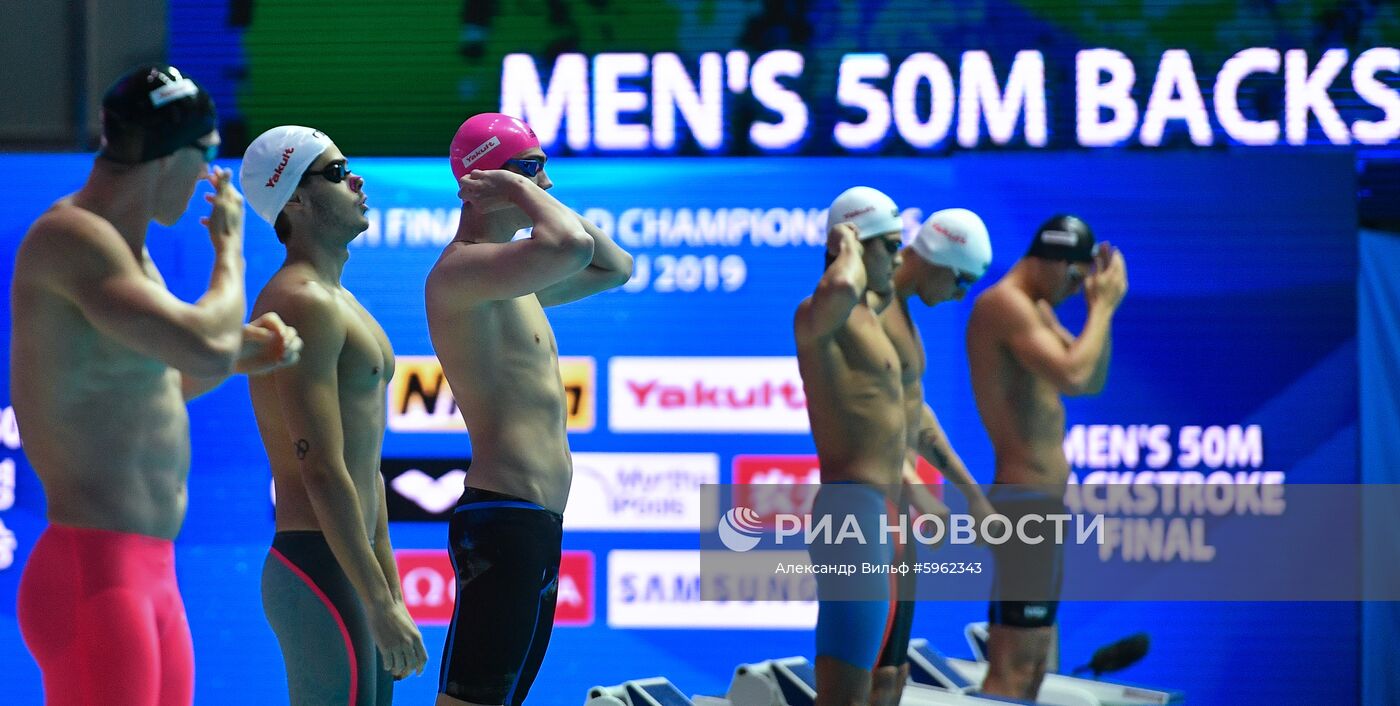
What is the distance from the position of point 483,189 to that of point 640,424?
331cm

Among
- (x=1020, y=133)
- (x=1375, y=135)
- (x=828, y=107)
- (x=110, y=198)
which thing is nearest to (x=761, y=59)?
(x=828, y=107)

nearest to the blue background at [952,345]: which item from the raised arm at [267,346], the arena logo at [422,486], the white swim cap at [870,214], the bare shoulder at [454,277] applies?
the arena logo at [422,486]

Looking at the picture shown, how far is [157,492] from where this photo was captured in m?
2.69

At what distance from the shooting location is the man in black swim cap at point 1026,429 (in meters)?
5.55

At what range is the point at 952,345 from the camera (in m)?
6.78

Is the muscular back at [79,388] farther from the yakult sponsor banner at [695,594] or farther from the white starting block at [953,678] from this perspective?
the yakult sponsor banner at [695,594]

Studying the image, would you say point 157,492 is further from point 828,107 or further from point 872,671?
point 828,107

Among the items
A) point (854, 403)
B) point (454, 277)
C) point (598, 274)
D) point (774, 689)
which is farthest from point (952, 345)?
point (454, 277)

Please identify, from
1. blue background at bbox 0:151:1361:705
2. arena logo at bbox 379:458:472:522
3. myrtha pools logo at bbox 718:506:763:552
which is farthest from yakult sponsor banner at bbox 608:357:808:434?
arena logo at bbox 379:458:472:522

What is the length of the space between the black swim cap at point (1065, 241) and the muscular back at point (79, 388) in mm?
3968

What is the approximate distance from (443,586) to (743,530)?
133 centimetres

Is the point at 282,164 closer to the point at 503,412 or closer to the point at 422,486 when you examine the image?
the point at 503,412

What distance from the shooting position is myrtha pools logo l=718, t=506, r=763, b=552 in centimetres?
665

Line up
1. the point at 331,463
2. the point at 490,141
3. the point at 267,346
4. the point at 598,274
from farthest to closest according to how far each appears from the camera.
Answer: the point at 598,274, the point at 490,141, the point at 331,463, the point at 267,346
